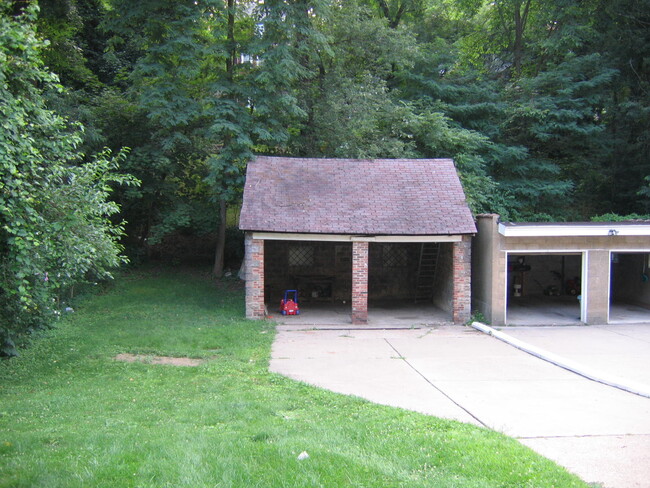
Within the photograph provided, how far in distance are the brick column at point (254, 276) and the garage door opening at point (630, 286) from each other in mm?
10442

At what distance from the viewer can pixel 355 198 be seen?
15.5m

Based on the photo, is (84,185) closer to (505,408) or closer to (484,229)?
(505,408)

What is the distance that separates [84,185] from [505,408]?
665 cm

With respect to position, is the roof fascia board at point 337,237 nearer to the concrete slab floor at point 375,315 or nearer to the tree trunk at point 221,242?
the concrete slab floor at point 375,315

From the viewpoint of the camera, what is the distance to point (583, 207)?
24.0 metres

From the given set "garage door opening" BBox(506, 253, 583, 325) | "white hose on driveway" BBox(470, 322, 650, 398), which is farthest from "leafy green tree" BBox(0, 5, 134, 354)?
"garage door opening" BBox(506, 253, 583, 325)

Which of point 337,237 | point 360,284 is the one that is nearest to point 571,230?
point 360,284

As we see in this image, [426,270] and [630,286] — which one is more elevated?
[426,270]

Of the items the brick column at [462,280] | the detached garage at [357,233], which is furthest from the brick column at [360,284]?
the brick column at [462,280]

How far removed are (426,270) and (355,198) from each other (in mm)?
4010

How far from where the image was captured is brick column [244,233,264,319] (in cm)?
1439

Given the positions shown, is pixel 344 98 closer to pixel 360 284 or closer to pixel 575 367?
pixel 360 284

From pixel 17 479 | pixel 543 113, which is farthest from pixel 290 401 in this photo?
pixel 543 113

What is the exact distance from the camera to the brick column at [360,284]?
14.5m
